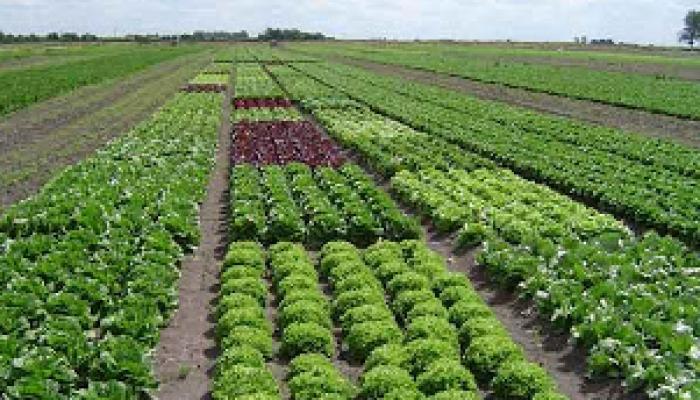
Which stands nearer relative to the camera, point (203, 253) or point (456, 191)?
point (203, 253)

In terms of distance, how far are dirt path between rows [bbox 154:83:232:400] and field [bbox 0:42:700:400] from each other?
0.15 ft

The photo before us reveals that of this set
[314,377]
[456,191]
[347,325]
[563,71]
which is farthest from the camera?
[563,71]

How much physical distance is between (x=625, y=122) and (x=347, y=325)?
30.2 meters

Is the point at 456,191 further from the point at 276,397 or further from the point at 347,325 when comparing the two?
the point at 276,397

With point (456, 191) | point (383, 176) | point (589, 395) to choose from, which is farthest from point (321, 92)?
point (589, 395)

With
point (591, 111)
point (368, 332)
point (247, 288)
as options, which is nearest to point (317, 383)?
point (368, 332)

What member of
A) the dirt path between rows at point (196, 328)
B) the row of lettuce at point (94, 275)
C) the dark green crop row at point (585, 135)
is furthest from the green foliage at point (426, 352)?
the dark green crop row at point (585, 135)

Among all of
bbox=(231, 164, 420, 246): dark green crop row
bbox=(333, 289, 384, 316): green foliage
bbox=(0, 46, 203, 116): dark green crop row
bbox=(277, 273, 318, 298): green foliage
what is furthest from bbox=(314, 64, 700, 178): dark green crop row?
bbox=(0, 46, 203, 116): dark green crop row

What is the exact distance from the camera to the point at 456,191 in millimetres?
20953

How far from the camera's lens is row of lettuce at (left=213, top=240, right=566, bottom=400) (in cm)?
1016

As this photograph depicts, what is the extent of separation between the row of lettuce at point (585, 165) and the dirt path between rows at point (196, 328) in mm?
9997

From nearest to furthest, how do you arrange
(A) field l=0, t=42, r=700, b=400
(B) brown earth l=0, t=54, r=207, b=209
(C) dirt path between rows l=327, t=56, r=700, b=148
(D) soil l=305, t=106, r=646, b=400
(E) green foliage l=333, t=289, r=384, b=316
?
(A) field l=0, t=42, r=700, b=400, (D) soil l=305, t=106, r=646, b=400, (E) green foliage l=333, t=289, r=384, b=316, (B) brown earth l=0, t=54, r=207, b=209, (C) dirt path between rows l=327, t=56, r=700, b=148

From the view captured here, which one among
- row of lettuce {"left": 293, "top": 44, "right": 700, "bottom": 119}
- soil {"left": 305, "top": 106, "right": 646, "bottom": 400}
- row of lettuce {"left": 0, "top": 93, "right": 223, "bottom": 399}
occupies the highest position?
row of lettuce {"left": 293, "top": 44, "right": 700, "bottom": 119}

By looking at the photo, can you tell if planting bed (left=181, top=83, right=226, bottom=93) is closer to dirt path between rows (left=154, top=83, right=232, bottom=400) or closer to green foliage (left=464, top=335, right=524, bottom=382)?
dirt path between rows (left=154, top=83, right=232, bottom=400)
